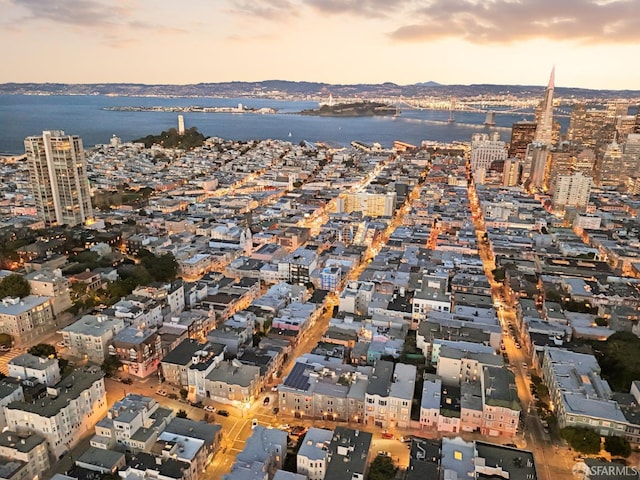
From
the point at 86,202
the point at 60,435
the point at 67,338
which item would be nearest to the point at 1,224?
the point at 86,202

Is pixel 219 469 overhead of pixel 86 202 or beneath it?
beneath

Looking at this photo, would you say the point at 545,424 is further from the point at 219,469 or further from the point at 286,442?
the point at 219,469

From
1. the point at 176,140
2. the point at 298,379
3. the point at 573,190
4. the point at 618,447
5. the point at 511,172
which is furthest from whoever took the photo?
the point at 176,140

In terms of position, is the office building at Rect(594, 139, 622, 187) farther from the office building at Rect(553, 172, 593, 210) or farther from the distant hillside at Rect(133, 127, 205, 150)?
the distant hillside at Rect(133, 127, 205, 150)

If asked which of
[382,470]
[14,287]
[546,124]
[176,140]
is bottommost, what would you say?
[382,470]

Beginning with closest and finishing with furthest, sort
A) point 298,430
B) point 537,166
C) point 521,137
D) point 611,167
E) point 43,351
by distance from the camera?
point 298,430
point 43,351
point 611,167
point 537,166
point 521,137

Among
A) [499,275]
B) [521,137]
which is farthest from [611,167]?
[499,275]

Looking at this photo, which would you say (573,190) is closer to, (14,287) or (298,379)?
(298,379)

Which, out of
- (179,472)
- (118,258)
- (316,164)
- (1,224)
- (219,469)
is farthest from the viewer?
(316,164)
